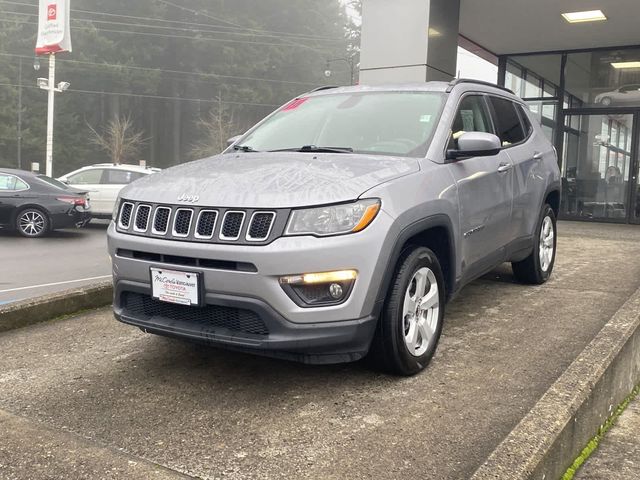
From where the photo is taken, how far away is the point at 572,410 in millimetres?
2734

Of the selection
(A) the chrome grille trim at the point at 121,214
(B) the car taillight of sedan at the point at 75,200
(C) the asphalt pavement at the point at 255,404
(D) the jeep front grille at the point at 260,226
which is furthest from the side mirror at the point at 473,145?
(B) the car taillight of sedan at the point at 75,200

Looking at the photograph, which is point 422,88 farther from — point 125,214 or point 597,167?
point 597,167

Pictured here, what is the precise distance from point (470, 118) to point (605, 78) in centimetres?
1142

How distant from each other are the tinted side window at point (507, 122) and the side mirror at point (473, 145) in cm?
115

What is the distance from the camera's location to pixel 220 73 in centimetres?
5897

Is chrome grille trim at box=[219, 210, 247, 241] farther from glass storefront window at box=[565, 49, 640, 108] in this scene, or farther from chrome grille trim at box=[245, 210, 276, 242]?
glass storefront window at box=[565, 49, 640, 108]

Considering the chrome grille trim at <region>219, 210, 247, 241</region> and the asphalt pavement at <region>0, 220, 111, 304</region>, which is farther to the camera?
the asphalt pavement at <region>0, 220, 111, 304</region>

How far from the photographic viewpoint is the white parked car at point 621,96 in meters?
14.1

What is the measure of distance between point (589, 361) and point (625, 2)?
9.81 metres

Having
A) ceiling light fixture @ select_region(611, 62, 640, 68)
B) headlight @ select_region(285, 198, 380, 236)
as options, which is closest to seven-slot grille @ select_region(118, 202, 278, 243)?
headlight @ select_region(285, 198, 380, 236)

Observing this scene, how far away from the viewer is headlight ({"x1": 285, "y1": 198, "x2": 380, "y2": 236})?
10.2ft

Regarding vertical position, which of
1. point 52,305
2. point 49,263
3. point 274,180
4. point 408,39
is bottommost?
point 49,263

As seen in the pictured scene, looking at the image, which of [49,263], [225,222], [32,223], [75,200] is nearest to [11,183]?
[32,223]

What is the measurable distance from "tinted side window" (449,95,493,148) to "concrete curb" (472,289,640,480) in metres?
1.56
